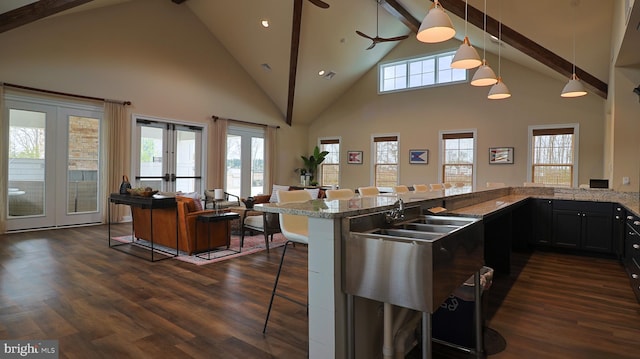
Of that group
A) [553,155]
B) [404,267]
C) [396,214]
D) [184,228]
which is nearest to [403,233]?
[396,214]

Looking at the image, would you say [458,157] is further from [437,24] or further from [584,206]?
[437,24]

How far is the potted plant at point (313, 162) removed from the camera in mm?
10914

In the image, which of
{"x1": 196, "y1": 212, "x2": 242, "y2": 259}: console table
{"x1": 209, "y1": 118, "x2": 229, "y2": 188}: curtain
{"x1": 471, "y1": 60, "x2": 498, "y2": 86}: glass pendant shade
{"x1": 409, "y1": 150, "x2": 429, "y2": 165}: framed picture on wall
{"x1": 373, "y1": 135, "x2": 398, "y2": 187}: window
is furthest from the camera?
{"x1": 373, "y1": 135, "x2": 398, "y2": 187}: window

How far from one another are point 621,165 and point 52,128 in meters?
9.25

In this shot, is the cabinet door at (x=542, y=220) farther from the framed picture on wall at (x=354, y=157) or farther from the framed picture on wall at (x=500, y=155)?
the framed picture on wall at (x=354, y=157)

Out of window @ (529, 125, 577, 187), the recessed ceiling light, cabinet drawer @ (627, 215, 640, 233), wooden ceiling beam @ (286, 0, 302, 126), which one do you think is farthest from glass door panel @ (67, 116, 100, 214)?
window @ (529, 125, 577, 187)

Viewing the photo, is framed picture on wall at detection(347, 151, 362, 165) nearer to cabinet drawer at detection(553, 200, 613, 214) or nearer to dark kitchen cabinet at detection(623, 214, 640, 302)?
cabinet drawer at detection(553, 200, 613, 214)

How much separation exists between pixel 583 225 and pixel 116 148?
314 inches

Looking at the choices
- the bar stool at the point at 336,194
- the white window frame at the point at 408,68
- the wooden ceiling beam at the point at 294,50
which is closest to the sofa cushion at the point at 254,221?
the bar stool at the point at 336,194

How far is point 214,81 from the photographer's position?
28.9 ft

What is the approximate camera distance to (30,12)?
201 inches

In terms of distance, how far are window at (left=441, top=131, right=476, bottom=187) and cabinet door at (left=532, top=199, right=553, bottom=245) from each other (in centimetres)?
369

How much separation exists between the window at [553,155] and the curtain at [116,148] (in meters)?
8.79

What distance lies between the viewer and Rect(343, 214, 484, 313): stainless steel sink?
1562mm
